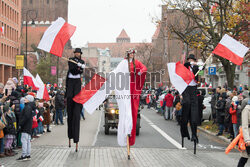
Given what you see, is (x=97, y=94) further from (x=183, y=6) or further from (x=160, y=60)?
(x=160, y=60)

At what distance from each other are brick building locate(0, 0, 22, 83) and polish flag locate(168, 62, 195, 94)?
162ft

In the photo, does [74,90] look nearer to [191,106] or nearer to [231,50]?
[191,106]

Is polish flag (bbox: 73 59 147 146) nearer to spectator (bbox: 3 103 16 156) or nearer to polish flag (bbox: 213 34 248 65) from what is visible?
spectator (bbox: 3 103 16 156)

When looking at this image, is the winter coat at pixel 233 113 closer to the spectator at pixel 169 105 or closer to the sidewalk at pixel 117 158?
the sidewalk at pixel 117 158

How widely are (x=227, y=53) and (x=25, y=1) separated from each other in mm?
122373

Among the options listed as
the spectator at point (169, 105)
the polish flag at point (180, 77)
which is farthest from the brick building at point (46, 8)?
the polish flag at point (180, 77)

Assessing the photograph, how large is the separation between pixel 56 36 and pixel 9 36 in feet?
180

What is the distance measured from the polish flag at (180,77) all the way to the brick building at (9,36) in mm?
49513

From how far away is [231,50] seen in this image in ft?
37.2

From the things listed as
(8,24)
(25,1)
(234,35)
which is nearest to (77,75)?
(234,35)

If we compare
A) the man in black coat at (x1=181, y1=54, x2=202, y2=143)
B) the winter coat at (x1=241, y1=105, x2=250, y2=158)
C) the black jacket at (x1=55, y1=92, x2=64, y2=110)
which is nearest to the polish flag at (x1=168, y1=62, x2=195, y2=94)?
the man in black coat at (x1=181, y1=54, x2=202, y2=143)

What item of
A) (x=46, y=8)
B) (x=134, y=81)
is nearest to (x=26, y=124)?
(x=134, y=81)

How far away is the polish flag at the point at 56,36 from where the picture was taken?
10684 millimetres

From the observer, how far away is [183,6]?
22219 millimetres
